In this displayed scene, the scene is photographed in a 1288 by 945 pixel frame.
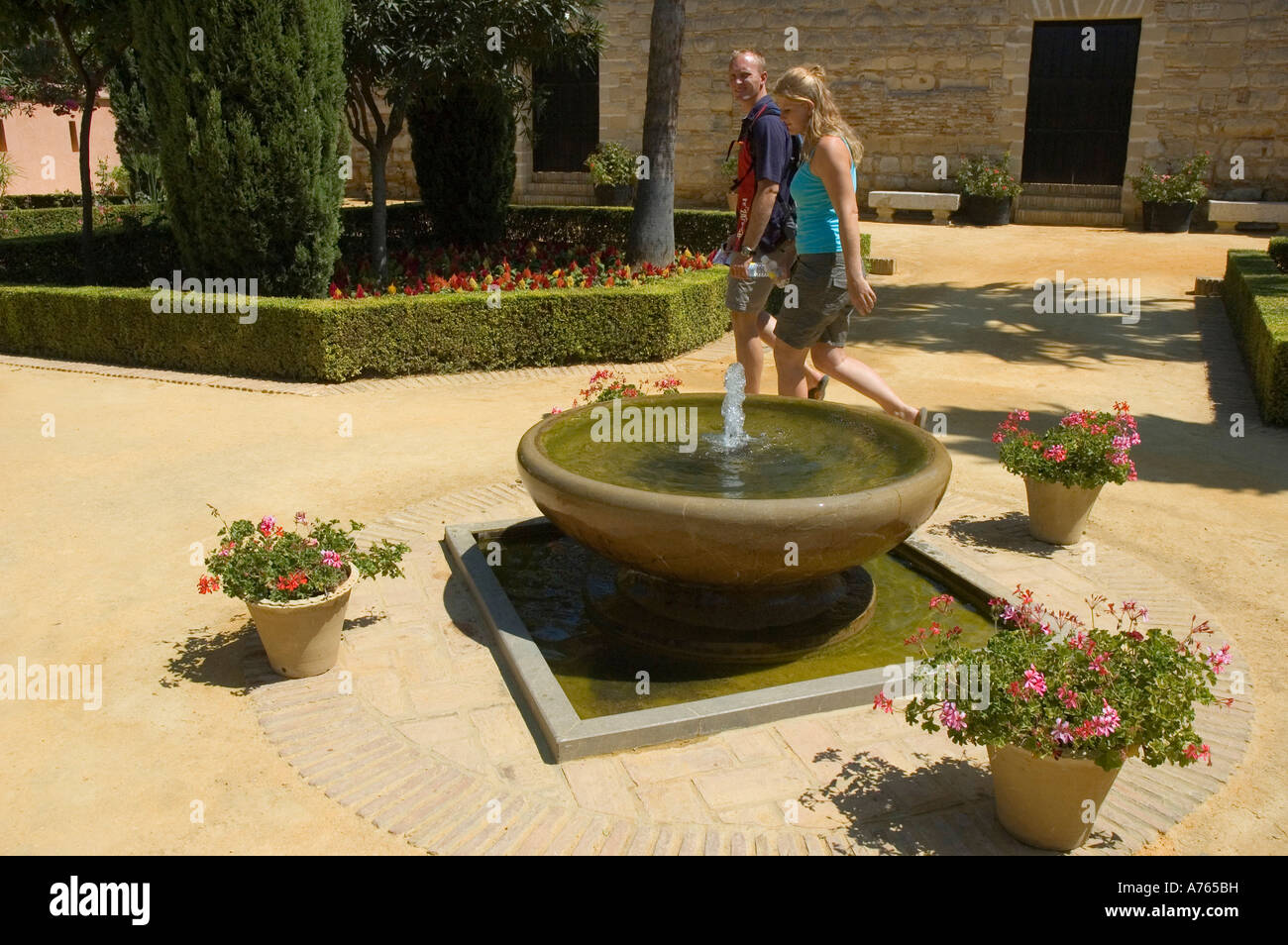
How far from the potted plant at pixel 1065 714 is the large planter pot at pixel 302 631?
93.9 inches

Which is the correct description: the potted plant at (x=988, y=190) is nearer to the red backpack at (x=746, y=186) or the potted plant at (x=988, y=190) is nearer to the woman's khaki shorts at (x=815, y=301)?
the red backpack at (x=746, y=186)

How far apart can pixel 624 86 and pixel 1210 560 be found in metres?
18.1

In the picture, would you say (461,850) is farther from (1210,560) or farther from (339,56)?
(339,56)

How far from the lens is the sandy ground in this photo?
11.7 feet

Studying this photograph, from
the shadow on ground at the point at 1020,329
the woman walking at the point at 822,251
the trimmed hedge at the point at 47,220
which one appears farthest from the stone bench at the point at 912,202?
the woman walking at the point at 822,251

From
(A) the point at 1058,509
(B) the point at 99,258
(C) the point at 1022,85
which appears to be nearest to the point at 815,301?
(A) the point at 1058,509

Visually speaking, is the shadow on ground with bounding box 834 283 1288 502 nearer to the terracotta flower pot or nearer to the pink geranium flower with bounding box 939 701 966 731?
the terracotta flower pot

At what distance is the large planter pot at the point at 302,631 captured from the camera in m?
4.23

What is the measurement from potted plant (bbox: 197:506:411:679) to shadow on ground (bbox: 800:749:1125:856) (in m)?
2.08

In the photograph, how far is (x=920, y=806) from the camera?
11.5ft

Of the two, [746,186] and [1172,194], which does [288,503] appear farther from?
[1172,194]

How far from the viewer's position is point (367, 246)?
15336 mm

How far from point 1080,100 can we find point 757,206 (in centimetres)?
1493
